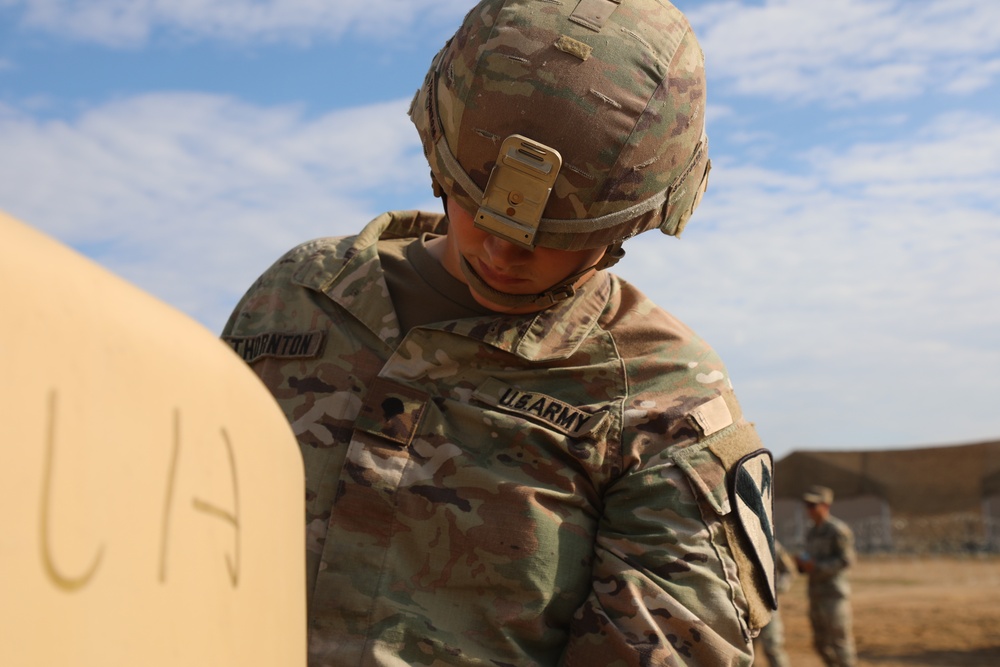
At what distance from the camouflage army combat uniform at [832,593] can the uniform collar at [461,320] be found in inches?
428

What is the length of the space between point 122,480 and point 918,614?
19879 millimetres

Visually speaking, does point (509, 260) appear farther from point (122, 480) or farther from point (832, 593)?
point (832, 593)

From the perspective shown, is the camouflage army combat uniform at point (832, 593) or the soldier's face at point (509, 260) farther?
the camouflage army combat uniform at point (832, 593)

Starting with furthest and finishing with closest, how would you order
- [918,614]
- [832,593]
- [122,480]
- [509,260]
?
1. [918,614]
2. [832,593]
3. [509,260]
4. [122,480]

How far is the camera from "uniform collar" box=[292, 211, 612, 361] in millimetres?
2285

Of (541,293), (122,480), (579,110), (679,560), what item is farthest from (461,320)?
(122,480)

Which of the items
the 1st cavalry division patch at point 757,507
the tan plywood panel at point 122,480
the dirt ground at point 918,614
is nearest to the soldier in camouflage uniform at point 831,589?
the dirt ground at point 918,614

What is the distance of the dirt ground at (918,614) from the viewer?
1595cm

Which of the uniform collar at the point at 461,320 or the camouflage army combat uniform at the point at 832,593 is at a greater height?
the uniform collar at the point at 461,320

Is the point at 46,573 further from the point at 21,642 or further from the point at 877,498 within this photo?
the point at 877,498

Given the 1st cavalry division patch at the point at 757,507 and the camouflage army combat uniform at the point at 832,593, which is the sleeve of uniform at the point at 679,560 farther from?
the camouflage army combat uniform at the point at 832,593

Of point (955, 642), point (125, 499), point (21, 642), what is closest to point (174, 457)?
point (125, 499)

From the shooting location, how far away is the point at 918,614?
18.9 meters

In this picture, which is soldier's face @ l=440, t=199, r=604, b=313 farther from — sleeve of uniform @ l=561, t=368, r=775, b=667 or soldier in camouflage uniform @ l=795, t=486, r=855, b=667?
soldier in camouflage uniform @ l=795, t=486, r=855, b=667
